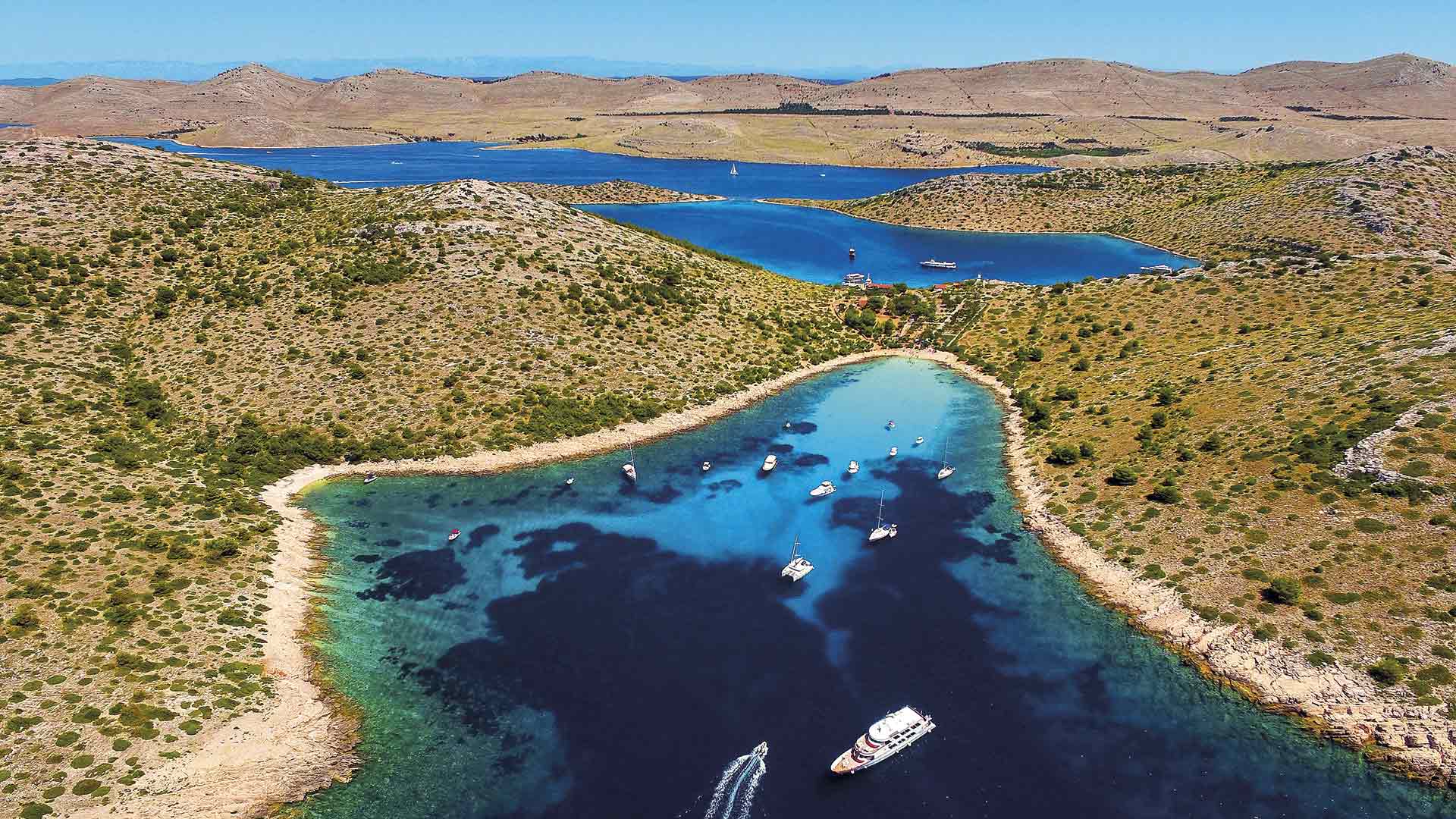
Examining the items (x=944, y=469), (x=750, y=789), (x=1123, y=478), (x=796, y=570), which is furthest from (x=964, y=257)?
(x=750, y=789)

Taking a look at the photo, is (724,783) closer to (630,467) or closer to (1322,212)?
(630,467)

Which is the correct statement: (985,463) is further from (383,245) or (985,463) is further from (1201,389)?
(383,245)

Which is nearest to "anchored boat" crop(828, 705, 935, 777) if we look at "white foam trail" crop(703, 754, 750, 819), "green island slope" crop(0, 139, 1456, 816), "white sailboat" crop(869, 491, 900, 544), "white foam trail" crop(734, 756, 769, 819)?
"white foam trail" crop(734, 756, 769, 819)

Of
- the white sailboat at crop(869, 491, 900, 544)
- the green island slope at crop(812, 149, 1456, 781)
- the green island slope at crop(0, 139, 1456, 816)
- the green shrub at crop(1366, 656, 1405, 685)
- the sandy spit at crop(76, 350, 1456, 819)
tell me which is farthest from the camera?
the white sailboat at crop(869, 491, 900, 544)

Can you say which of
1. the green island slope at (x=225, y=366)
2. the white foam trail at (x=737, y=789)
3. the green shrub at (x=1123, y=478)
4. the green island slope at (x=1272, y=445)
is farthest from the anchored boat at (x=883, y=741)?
the green island slope at (x=225, y=366)

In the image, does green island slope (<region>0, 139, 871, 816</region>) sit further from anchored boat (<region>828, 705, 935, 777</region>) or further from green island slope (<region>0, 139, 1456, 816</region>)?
anchored boat (<region>828, 705, 935, 777</region>)

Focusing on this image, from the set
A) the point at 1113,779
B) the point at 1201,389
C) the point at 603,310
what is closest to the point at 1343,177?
the point at 1201,389

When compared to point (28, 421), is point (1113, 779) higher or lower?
lower
